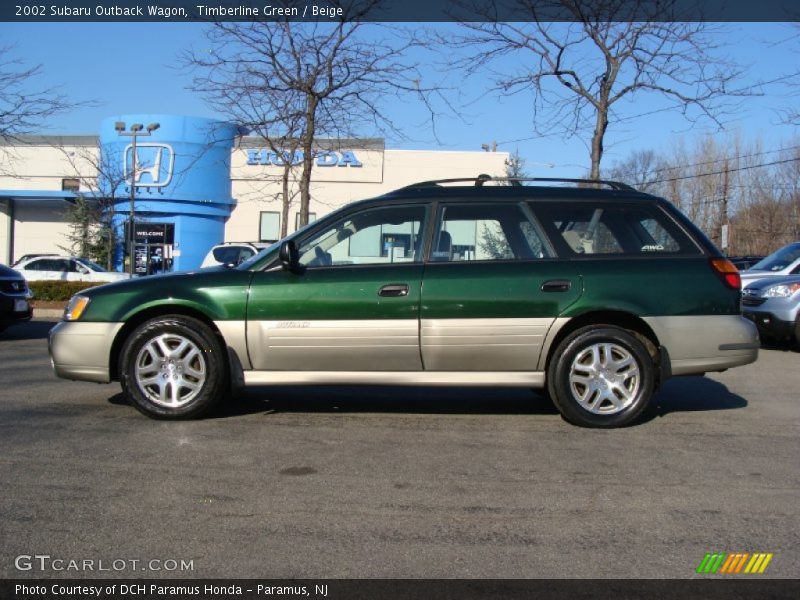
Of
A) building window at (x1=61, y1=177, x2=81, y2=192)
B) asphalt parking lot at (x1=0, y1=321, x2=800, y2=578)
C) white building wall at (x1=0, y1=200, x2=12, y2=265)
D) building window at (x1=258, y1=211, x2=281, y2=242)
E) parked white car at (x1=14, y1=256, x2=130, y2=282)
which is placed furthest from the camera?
white building wall at (x1=0, y1=200, x2=12, y2=265)

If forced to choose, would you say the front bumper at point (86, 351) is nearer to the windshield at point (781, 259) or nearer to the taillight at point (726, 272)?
the taillight at point (726, 272)

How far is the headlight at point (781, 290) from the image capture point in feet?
35.5

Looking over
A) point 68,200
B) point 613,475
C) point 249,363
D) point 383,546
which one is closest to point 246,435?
point 249,363

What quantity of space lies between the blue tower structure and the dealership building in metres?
0.05

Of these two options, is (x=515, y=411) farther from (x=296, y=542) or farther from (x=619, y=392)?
(x=296, y=542)

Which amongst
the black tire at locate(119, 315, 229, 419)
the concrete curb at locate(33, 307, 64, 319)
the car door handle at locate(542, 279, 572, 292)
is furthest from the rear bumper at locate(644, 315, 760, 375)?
the concrete curb at locate(33, 307, 64, 319)

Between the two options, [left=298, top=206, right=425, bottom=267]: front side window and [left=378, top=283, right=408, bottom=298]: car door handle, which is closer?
[left=378, top=283, right=408, bottom=298]: car door handle

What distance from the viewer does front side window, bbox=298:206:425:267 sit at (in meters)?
5.82

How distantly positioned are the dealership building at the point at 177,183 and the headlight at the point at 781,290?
24.3 meters

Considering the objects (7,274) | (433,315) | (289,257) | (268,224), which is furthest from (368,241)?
(268,224)

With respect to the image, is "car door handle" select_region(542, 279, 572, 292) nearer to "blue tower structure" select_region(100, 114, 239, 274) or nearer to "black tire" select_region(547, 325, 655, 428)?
"black tire" select_region(547, 325, 655, 428)

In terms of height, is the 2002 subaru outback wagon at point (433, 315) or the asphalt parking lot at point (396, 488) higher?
the 2002 subaru outback wagon at point (433, 315)

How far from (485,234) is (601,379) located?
4.64 feet

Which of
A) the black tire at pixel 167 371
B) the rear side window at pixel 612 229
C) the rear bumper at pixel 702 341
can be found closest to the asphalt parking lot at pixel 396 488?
the black tire at pixel 167 371
